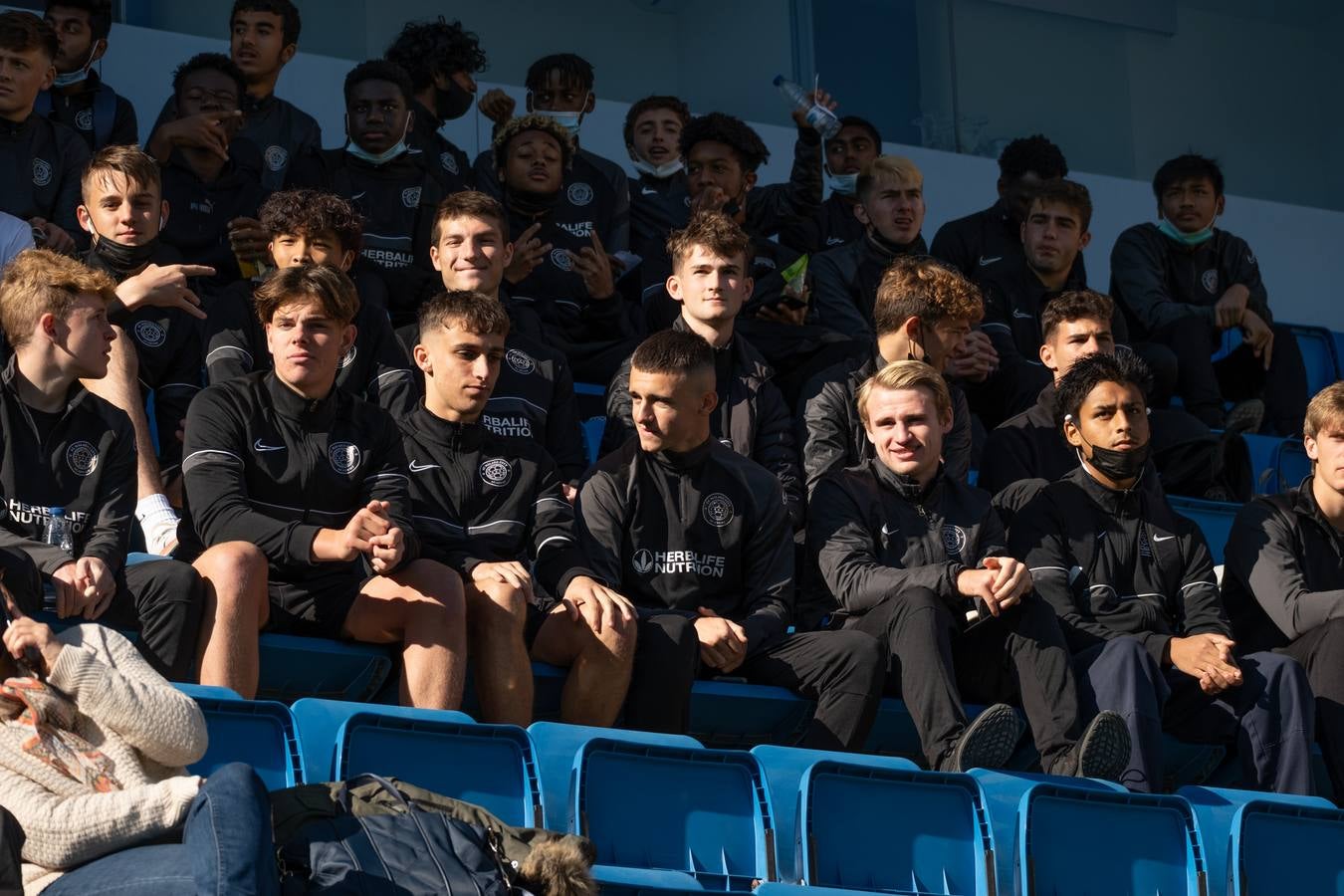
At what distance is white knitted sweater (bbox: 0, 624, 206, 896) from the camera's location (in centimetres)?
247

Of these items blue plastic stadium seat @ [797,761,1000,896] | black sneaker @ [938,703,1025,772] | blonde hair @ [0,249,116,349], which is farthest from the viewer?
blonde hair @ [0,249,116,349]

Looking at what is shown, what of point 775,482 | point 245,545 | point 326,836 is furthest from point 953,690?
point 326,836

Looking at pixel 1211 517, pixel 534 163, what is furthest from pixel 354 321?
pixel 1211 517

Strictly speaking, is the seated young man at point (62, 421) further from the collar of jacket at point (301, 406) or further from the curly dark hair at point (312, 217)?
the curly dark hair at point (312, 217)

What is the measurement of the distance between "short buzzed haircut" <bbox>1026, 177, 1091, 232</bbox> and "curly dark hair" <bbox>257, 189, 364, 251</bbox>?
2595mm

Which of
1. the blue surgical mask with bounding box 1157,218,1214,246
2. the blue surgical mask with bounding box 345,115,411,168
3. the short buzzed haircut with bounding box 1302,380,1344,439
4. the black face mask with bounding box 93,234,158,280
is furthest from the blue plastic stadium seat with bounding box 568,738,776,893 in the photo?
the blue surgical mask with bounding box 1157,218,1214,246

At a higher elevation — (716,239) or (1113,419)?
(716,239)

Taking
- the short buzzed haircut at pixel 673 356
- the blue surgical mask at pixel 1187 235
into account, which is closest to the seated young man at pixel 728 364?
the short buzzed haircut at pixel 673 356

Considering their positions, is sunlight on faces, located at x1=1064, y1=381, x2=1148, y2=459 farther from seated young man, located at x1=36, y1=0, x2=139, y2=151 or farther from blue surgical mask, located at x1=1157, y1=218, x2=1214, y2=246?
seated young man, located at x1=36, y1=0, x2=139, y2=151

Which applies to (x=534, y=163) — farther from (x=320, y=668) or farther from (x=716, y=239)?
(x=320, y=668)

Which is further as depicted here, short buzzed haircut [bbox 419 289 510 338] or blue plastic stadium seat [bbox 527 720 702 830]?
short buzzed haircut [bbox 419 289 510 338]

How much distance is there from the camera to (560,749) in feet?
10.7

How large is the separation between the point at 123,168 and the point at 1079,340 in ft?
8.77

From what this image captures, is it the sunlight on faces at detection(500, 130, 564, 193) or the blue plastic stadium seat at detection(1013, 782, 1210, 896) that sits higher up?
the sunlight on faces at detection(500, 130, 564, 193)
